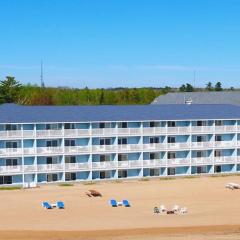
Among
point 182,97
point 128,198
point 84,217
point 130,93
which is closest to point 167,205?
point 128,198

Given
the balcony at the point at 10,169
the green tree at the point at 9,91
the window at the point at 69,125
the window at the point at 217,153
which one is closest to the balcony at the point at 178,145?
the window at the point at 217,153

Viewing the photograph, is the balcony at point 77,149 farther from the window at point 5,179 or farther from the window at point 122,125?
the window at point 5,179

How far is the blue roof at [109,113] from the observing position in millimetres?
67519

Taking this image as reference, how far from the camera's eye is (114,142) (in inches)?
2771

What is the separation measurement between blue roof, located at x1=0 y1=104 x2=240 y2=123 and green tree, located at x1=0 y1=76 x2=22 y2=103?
65.0 metres

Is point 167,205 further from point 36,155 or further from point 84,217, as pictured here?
point 36,155

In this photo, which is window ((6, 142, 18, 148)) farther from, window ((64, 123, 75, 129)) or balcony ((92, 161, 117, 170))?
balcony ((92, 161, 117, 170))

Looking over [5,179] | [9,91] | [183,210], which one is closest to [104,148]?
[5,179]

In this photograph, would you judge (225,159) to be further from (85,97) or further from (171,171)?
(85,97)

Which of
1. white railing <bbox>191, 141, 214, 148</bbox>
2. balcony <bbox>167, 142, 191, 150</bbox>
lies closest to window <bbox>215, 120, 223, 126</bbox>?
white railing <bbox>191, 141, 214, 148</bbox>

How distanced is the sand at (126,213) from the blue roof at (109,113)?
26.3ft

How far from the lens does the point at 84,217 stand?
166 feet

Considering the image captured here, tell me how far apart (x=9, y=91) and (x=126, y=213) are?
298ft

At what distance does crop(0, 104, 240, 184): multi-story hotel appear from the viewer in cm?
6638
